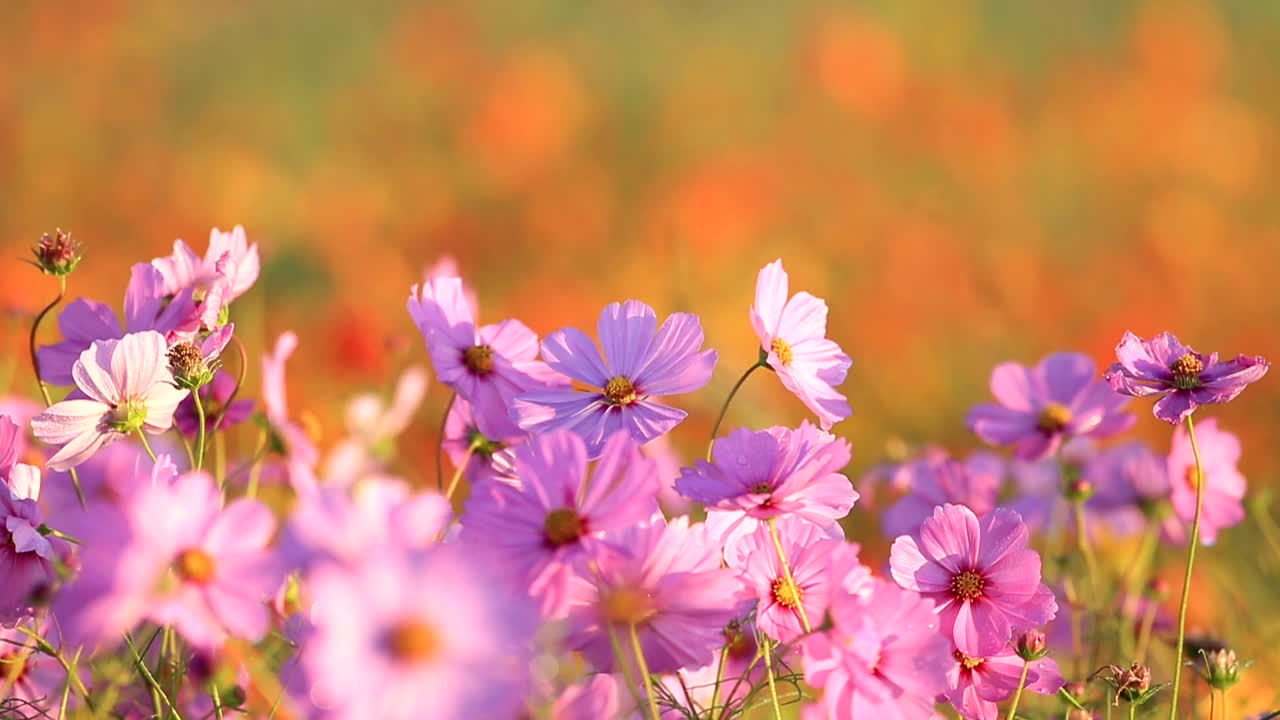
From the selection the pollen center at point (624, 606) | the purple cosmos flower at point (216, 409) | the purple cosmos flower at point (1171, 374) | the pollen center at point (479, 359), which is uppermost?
the purple cosmos flower at point (1171, 374)

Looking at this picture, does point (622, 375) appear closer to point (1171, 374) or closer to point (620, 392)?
point (620, 392)

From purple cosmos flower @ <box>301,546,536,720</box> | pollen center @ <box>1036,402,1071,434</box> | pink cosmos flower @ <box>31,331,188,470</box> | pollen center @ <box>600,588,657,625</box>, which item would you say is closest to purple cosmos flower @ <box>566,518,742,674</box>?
pollen center @ <box>600,588,657,625</box>

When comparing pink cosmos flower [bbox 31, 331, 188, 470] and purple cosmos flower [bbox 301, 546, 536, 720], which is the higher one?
pink cosmos flower [bbox 31, 331, 188, 470]

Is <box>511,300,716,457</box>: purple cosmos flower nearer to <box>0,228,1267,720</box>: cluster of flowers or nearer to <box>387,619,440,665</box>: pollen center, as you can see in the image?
<box>0,228,1267,720</box>: cluster of flowers

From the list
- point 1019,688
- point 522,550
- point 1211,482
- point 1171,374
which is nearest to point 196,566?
point 522,550

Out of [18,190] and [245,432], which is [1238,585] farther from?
[18,190]

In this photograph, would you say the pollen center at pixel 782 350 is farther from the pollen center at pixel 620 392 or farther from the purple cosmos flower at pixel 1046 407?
the purple cosmos flower at pixel 1046 407

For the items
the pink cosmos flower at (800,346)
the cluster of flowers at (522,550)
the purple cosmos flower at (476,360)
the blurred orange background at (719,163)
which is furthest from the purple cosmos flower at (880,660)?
the blurred orange background at (719,163)

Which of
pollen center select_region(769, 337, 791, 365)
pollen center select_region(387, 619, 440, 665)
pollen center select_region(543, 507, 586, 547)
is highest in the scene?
pollen center select_region(769, 337, 791, 365)
